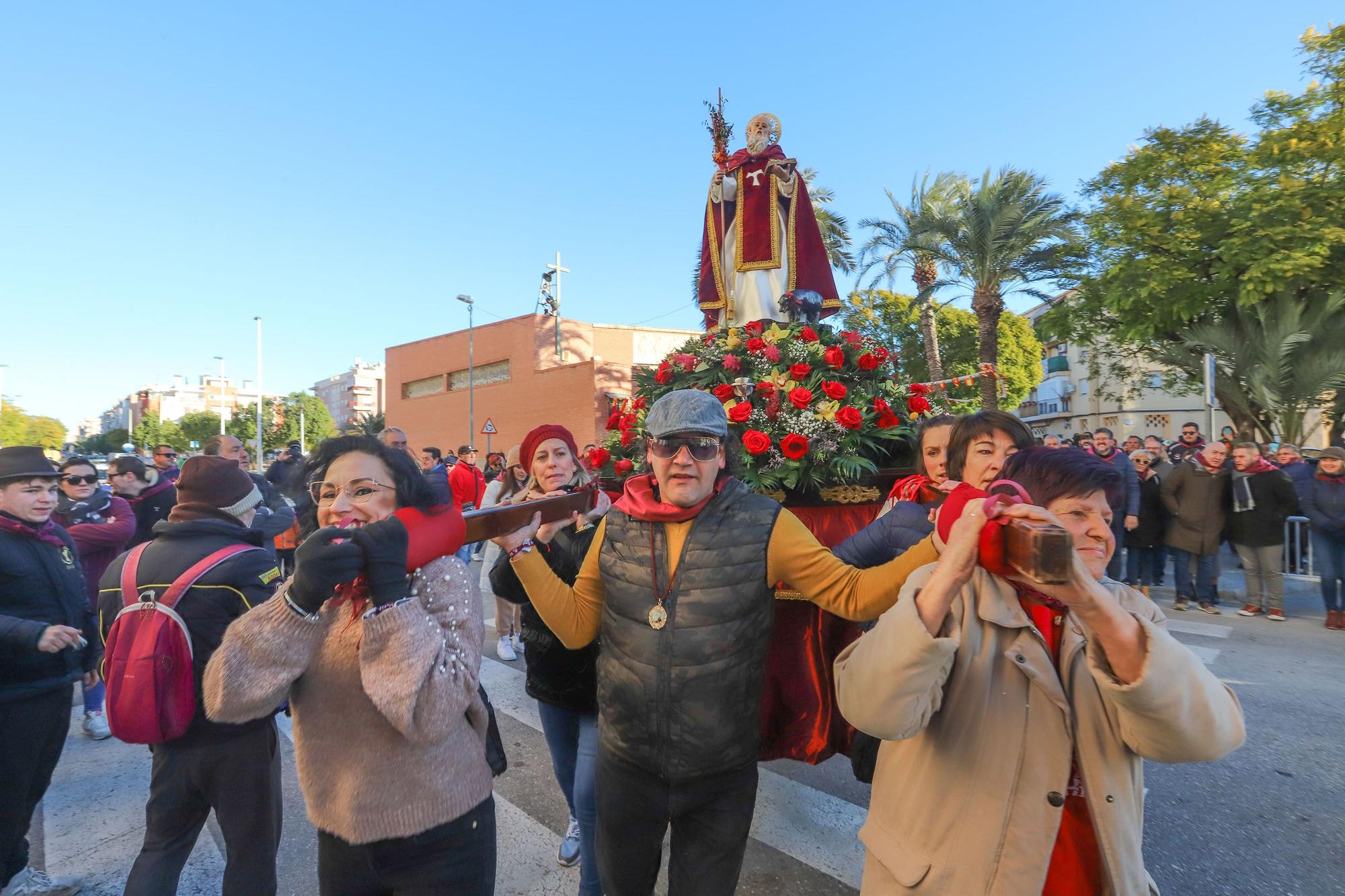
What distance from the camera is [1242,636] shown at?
682cm

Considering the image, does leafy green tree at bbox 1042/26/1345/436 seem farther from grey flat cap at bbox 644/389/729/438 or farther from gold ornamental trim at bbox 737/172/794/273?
grey flat cap at bbox 644/389/729/438

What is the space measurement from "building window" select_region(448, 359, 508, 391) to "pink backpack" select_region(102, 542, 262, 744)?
1156 inches

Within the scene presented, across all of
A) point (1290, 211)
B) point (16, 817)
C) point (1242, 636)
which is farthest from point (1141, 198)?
point (16, 817)

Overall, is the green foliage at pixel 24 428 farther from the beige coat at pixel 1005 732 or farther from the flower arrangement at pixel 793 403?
the beige coat at pixel 1005 732

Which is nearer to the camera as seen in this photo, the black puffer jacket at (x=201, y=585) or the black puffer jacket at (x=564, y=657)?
the black puffer jacket at (x=201, y=585)

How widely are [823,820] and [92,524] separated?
537 cm

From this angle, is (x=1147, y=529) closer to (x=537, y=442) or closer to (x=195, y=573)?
(x=537, y=442)

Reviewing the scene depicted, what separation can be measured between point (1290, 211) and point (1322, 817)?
18.1m

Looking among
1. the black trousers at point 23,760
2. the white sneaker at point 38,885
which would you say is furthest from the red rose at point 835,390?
the white sneaker at point 38,885

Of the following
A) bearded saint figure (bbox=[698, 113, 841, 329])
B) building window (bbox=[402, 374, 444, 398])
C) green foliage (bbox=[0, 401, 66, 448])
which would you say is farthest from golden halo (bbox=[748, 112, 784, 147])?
green foliage (bbox=[0, 401, 66, 448])

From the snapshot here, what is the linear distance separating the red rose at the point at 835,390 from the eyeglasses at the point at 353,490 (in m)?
2.30

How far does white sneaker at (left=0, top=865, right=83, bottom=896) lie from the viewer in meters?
2.91

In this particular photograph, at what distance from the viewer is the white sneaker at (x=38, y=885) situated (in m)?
2.91

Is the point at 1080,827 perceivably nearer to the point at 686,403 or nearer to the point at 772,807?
the point at 686,403
